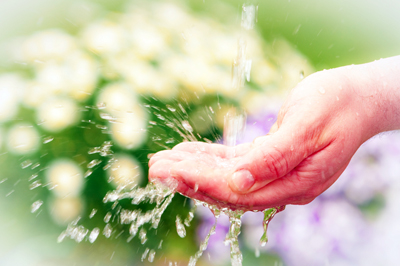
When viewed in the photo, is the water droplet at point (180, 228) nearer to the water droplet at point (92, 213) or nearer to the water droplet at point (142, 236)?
the water droplet at point (142, 236)

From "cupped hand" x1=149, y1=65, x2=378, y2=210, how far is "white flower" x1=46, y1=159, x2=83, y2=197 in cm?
53

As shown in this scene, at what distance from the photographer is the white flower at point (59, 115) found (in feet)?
4.88

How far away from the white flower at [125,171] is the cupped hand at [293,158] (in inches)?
14.6

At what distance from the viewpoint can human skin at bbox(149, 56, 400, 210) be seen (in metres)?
0.92

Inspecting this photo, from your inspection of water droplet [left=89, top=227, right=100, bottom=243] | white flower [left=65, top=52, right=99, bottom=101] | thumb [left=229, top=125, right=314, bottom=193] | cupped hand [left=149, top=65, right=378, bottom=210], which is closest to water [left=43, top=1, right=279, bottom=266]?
water droplet [left=89, top=227, right=100, bottom=243]

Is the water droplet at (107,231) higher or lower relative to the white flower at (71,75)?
lower

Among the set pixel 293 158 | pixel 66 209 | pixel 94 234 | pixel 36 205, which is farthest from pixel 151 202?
pixel 293 158

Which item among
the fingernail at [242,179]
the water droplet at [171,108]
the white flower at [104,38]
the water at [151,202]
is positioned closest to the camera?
the fingernail at [242,179]

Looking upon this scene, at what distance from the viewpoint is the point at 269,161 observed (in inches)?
34.9

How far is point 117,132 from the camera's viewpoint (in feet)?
5.05

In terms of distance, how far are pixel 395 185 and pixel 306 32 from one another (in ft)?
3.96

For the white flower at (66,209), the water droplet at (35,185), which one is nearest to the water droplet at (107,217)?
the white flower at (66,209)

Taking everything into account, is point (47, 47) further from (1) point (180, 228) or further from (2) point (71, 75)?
(1) point (180, 228)

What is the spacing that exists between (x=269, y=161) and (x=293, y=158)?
0.10m
